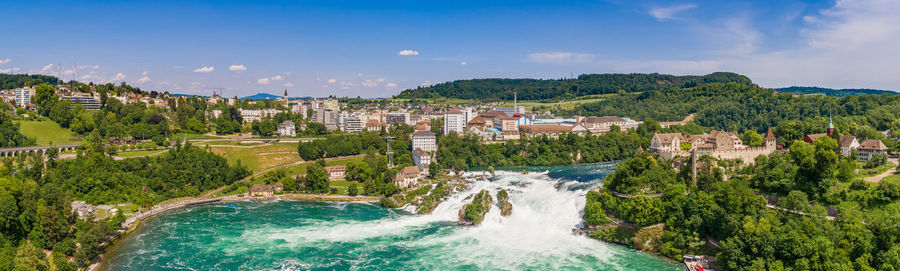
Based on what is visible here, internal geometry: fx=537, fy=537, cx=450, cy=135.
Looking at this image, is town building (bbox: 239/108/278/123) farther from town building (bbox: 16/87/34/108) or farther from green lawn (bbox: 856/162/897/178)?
green lawn (bbox: 856/162/897/178)

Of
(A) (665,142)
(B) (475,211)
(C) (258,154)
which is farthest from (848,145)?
(C) (258,154)

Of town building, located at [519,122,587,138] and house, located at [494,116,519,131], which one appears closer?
town building, located at [519,122,587,138]

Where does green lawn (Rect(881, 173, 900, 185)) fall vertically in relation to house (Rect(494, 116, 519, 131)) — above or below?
below

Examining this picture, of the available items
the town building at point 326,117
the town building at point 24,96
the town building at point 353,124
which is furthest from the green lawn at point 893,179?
the town building at point 24,96

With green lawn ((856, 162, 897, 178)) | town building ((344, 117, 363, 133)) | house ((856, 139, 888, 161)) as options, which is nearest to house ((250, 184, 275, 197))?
town building ((344, 117, 363, 133))

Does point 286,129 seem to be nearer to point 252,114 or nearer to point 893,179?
point 252,114
